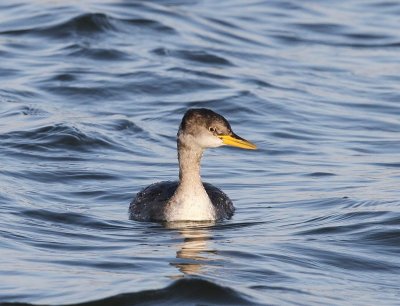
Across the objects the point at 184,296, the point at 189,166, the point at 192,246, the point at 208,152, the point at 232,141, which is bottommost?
the point at 184,296

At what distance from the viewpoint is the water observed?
11133 millimetres

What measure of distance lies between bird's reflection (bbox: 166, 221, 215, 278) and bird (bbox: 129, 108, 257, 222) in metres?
0.12

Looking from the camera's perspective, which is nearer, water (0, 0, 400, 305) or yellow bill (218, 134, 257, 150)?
water (0, 0, 400, 305)

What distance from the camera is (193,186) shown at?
1351 centimetres

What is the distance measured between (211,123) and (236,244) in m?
1.49

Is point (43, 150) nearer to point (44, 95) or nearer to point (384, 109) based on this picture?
point (44, 95)

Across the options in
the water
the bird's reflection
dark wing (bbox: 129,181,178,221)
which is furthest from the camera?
dark wing (bbox: 129,181,178,221)

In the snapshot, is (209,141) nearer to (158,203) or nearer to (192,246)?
(158,203)

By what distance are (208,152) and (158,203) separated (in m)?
3.67

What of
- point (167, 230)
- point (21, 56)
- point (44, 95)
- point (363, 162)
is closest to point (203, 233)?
point (167, 230)

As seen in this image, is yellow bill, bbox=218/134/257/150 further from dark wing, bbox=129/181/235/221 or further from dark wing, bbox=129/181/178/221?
dark wing, bbox=129/181/178/221

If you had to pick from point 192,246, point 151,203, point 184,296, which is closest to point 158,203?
point 151,203

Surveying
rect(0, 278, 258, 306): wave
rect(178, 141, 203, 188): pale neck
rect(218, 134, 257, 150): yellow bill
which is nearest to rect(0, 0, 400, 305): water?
rect(0, 278, 258, 306): wave

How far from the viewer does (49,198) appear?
14.5m
